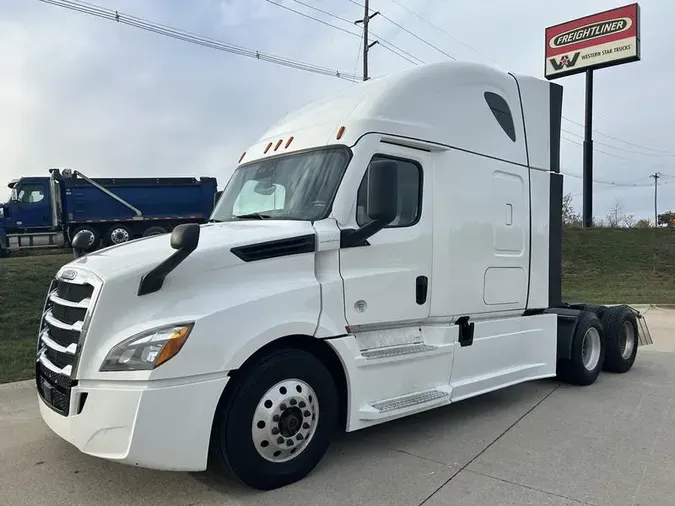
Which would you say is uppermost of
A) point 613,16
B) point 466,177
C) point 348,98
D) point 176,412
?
point 613,16

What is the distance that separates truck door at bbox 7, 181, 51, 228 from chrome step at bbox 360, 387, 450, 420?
2164cm

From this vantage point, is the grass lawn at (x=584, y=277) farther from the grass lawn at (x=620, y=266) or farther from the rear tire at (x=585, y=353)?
the rear tire at (x=585, y=353)

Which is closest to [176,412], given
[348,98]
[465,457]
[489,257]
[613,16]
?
[465,457]

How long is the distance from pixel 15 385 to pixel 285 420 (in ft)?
13.8

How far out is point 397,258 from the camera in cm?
461

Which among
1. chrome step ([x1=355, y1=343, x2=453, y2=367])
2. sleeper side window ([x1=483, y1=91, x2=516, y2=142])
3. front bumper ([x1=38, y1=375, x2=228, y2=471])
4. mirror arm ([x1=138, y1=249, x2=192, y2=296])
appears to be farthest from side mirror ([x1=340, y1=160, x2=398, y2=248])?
sleeper side window ([x1=483, y1=91, x2=516, y2=142])

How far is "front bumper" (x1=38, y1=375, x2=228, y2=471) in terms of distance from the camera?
327cm

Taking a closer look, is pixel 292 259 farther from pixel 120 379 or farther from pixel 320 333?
pixel 120 379

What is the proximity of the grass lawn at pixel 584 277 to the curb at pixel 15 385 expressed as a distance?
215 millimetres

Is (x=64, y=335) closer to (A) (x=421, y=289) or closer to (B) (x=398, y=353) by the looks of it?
(B) (x=398, y=353)

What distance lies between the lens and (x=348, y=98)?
5.02 metres

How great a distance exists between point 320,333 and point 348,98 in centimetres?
221

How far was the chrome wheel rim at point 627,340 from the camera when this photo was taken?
747cm

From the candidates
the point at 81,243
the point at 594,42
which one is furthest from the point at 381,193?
the point at 594,42
